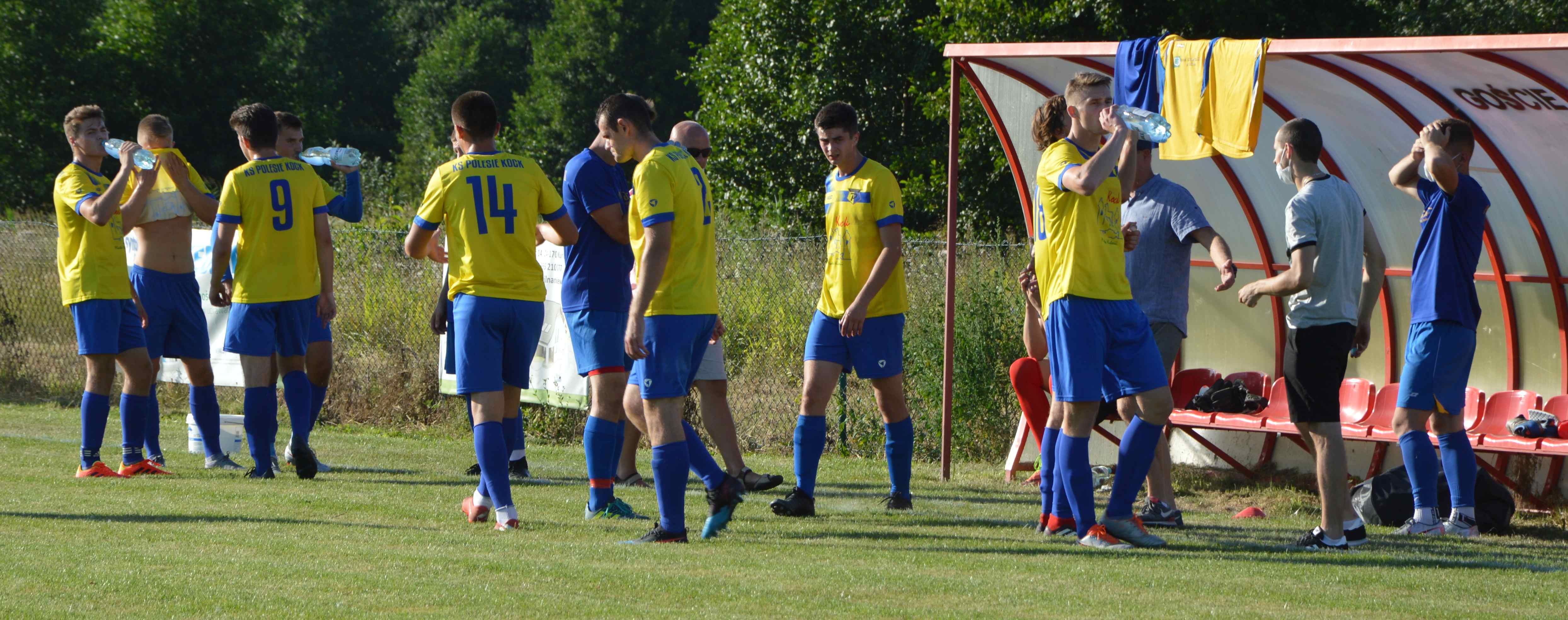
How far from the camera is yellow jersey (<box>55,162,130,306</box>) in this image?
300 inches

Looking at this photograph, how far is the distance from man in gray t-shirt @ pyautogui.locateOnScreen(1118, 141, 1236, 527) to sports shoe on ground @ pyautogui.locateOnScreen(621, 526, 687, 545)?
87.8 inches

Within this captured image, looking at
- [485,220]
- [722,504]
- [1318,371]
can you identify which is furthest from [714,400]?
[1318,371]

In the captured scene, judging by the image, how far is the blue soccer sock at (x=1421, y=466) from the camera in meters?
6.43

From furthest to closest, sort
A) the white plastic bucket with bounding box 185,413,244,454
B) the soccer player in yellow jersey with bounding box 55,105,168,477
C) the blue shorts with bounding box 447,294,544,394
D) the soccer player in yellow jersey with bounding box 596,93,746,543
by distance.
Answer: the white plastic bucket with bounding box 185,413,244,454, the soccer player in yellow jersey with bounding box 55,105,168,477, the blue shorts with bounding box 447,294,544,394, the soccer player in yellow jersey with bounding box 596,93,746,543

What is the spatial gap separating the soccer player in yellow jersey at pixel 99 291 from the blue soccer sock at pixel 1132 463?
17.0 ft

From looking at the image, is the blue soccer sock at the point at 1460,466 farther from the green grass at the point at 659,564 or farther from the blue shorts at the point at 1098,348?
the blue shorts at the point at 1098,348

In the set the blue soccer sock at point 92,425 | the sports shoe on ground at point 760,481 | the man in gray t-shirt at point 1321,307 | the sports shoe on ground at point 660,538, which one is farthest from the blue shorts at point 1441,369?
the blue soccer sock at point 92,425

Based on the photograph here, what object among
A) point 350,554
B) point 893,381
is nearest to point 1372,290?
point 893,381

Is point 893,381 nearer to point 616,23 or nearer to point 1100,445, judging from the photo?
point 1100,445

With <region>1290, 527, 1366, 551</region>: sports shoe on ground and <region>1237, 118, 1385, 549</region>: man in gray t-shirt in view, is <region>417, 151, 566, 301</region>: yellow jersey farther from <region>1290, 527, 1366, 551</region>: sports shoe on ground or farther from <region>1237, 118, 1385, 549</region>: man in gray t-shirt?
<region>1290, 527, 1366, 551</region>: sports shoe on ground

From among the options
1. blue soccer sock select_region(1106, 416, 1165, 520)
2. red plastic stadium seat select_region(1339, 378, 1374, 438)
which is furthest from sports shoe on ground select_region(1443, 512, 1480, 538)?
blue soccer sock select_region(1106, 416, 1165, 520)

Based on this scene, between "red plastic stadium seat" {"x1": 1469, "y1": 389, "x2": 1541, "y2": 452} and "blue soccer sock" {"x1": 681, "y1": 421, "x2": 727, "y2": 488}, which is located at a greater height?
"red plastic stadium seat" {"x1": 1469, "y1": 389, "x2": 1541, "y2": 452}

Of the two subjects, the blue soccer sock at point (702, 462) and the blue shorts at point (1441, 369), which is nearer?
the blue soccer sock at point (702, 462)

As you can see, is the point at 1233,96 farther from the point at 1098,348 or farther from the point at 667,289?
the point at 667,289
